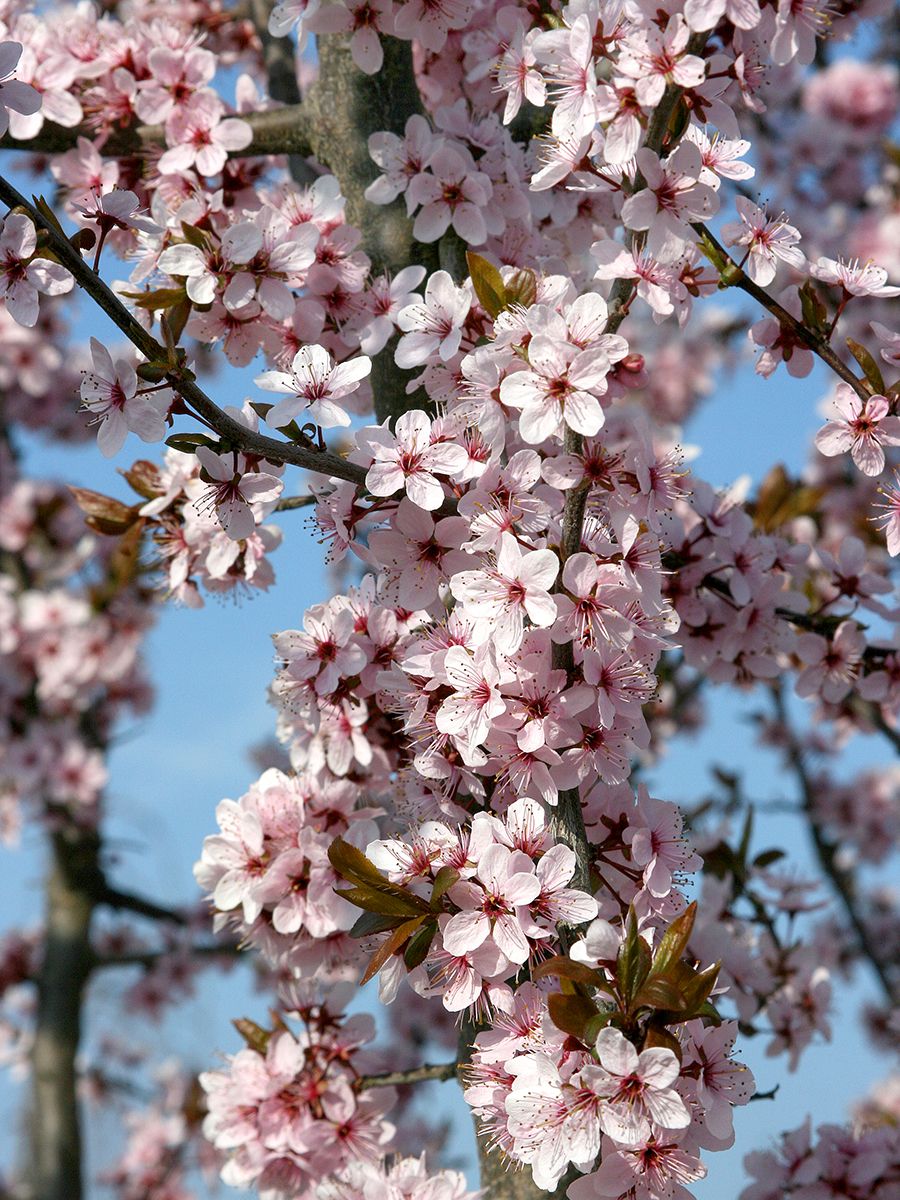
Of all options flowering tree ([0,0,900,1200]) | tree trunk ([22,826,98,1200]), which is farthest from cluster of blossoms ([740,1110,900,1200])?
tree trunk ([22,826,98,1200])

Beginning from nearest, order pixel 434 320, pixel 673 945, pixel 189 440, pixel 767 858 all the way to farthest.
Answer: pixel 673 945 < pixel 189 440 < pixel 434 320 < pixel 767 858

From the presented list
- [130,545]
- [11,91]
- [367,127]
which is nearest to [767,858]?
[130,545]

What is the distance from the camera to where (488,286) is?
177 centimetres

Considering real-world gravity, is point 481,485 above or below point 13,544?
below

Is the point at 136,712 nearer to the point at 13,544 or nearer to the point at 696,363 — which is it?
the point at 13,544

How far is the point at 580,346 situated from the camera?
1637 millimetres

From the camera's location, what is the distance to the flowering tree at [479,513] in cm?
159

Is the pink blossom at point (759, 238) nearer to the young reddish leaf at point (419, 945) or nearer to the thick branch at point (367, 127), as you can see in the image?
the thick branch at point (367, 127)

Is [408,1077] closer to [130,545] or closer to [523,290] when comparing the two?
[130,545]

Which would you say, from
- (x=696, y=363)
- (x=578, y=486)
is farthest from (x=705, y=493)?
(x=696, y=363)

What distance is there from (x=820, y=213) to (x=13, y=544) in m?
5.71

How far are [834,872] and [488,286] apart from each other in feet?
16.8

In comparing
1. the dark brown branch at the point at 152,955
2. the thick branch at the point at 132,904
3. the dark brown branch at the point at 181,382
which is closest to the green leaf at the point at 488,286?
the dark brown branch at the point at 181,382

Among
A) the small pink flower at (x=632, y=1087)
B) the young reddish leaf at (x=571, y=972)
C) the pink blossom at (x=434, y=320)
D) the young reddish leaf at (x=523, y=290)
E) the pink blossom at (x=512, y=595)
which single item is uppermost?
the pink blossom at (x=434, y=320)
